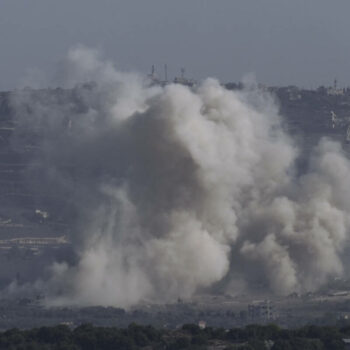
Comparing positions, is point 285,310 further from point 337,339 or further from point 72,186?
point 72,186

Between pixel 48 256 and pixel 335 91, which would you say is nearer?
pixel 48 256

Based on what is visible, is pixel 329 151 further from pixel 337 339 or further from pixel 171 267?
pixel 337 339

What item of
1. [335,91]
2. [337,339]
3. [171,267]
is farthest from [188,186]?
[335,91]

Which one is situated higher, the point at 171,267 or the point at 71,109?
the point at 71,109

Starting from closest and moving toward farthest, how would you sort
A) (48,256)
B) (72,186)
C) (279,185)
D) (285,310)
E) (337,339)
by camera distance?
(337,339), (285,310), (279,185), (48,256), (72,186)

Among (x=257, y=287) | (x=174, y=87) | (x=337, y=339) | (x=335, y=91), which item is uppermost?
(x=335, y=91)

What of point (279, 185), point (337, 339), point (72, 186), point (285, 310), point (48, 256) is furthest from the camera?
point (72, 186)

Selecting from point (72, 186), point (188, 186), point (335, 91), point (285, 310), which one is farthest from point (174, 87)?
point (335, 91)
